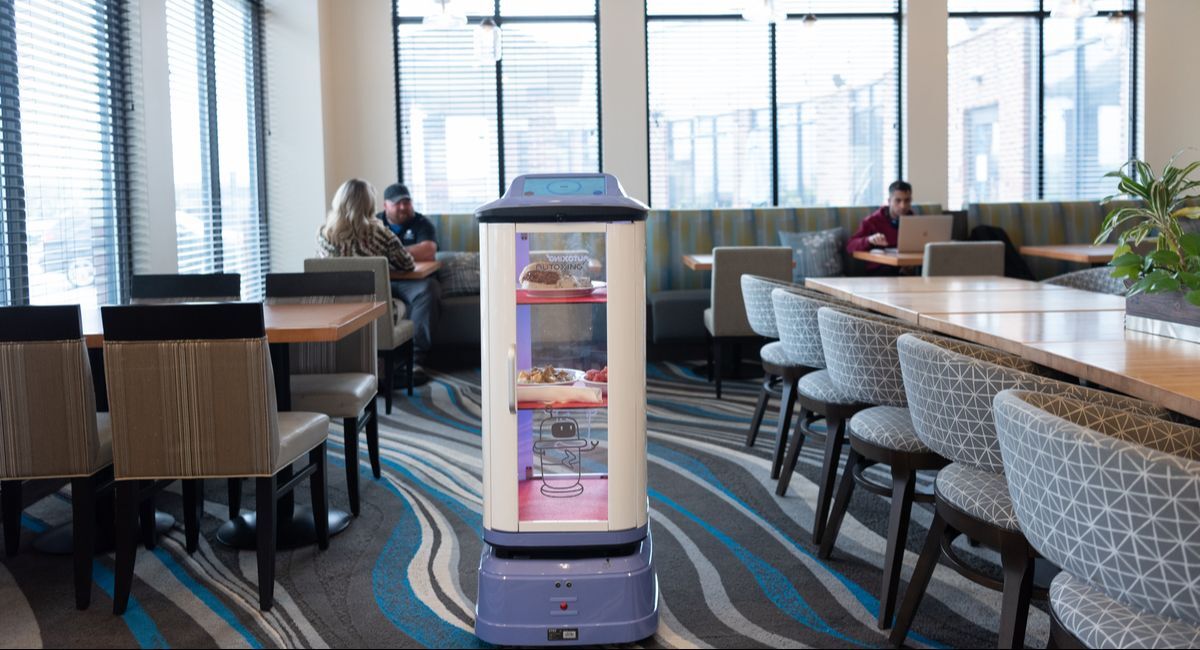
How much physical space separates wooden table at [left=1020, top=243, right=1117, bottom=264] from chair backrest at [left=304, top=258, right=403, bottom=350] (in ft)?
14.6

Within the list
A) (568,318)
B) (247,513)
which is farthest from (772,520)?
(247,513)

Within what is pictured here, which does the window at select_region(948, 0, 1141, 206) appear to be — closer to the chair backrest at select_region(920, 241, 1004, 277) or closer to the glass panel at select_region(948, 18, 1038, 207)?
the glass panel at select_region(948, 18, 1038, 207)

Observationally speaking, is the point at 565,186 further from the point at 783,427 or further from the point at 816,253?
the point at 816,253

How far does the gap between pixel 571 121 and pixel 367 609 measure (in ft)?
20.4

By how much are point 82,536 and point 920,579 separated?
7.93 ft

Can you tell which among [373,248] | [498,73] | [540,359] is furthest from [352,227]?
[540,359]

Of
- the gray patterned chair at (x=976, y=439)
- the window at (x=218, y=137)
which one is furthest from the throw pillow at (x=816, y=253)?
the gray patterned chair at (x=976, y=439)

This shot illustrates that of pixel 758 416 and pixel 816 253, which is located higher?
pixel 816 253

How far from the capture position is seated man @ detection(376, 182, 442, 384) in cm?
743

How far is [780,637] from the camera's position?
9.96ft

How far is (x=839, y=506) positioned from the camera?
3.59 meters

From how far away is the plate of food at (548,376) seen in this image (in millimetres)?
2984

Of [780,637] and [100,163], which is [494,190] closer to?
[100,163]

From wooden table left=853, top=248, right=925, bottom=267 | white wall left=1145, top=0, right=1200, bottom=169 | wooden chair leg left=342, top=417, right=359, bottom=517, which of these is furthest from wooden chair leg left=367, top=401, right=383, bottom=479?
white wall left=1145, top=0, right=1200, bottom=169
